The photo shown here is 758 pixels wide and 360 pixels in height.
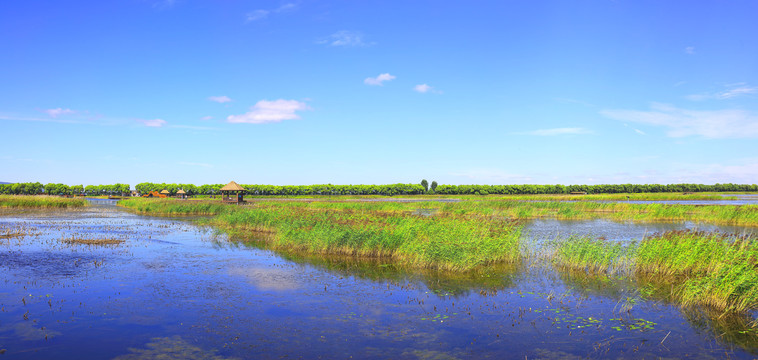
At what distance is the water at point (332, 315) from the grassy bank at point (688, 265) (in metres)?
0.76

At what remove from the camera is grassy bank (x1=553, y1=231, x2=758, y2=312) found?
36.1 feet

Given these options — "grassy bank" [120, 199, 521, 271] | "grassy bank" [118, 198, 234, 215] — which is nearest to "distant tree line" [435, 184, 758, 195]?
"grassy bank" [118, 198, 234, 215]

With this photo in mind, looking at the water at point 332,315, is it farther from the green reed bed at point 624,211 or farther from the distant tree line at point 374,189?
the distant tree line at point 374,189

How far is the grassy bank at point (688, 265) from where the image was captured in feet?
36.1

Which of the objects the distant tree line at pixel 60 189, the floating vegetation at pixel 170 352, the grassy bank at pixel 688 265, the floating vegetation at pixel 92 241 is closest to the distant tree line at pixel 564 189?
the distant tree line at pixel 60 189

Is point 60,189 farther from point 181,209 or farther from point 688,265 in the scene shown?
point 688,265

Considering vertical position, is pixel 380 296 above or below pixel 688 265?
below

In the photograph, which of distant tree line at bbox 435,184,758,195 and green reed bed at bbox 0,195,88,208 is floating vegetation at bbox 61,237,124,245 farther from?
distant tree line at bbox 435,184,758,195

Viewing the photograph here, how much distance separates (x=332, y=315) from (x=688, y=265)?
1197cm

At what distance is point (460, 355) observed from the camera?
8289 mm

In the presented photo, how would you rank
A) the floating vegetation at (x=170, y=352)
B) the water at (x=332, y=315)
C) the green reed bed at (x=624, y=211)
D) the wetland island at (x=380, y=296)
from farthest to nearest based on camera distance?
the green reed bed at (x=624, y=211) → the wetland island at (x=380, y=296) → the water at (x=332, y=315) → the floating vegetation at (x=170, y=352)

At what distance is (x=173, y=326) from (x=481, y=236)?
41.8 ft

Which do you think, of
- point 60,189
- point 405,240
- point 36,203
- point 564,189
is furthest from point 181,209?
point 564,189

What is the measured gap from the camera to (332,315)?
10.7 metres
